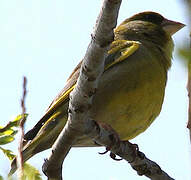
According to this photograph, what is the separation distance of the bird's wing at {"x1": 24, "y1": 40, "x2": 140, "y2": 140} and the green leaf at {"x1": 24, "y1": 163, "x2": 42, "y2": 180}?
2.09 meters

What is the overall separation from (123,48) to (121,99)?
708 millimetres

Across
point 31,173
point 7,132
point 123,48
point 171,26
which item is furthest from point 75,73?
point 31,173

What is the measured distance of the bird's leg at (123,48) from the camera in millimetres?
4711

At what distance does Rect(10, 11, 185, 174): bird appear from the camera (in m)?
4.36

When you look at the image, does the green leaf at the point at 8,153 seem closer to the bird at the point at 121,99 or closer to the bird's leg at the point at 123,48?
the bird at the point at 121,99

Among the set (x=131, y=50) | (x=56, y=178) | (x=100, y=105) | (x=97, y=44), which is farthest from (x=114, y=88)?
(x=97, y=44)

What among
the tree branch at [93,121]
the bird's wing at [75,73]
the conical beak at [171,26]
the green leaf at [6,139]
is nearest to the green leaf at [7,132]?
the green leaf at [6,139]

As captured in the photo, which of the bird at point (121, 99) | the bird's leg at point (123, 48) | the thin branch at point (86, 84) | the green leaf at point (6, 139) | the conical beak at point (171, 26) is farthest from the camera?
the conical beak at point (171, 26)

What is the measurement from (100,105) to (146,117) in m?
0.54

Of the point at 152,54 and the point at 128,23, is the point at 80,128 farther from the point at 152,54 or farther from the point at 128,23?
the point at 128,23

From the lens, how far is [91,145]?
4785 millimetres

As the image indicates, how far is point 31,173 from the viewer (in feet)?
6.89

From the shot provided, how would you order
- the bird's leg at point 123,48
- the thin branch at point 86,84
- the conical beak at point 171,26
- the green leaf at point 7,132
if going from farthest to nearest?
the conical beak at point 171,26 → the bird's leg at point 123,48 → the green leaf at point 7,132 → the thin branch at point 86,84

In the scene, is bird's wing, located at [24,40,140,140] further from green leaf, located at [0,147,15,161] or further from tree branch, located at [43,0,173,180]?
green leaf, located at [0,147,15,161]
